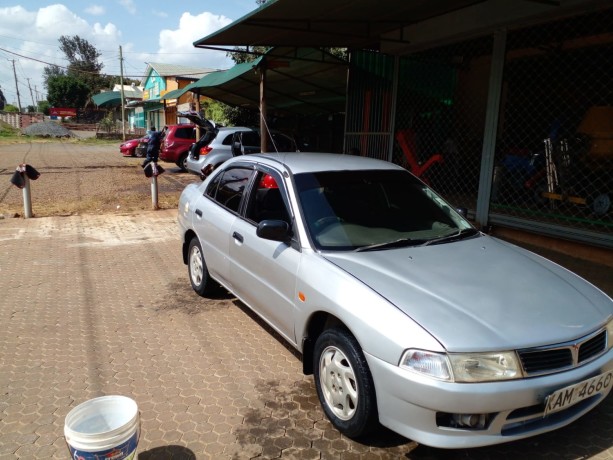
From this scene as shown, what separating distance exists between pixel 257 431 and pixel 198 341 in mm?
1418

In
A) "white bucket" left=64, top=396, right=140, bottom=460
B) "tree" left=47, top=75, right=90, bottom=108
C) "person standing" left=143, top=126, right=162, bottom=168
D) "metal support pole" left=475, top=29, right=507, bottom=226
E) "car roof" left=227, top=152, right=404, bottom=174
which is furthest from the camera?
"tree" left=47, top=75, right=90, bottom=108

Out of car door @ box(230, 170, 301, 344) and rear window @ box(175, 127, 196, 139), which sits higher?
rear window @ box(175, 127, 196, 139)

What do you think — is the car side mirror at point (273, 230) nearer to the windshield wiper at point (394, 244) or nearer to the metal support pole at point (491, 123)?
the windshield wiper at point (394, 244)

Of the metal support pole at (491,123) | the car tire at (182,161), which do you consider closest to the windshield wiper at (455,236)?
the metal support pole at (491,123)

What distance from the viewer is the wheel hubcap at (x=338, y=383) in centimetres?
270

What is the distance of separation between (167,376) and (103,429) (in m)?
1.09

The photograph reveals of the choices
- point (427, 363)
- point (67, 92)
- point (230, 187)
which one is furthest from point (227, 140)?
point (67, 92)

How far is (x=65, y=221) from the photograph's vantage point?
9203 mm

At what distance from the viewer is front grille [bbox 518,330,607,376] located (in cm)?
234

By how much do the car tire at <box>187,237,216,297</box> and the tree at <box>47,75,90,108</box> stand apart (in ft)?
247

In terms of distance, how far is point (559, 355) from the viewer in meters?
2.42

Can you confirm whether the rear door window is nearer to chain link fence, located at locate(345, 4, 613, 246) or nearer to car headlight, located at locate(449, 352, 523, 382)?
car headlight, located at locate(449, 352, 523, 382)

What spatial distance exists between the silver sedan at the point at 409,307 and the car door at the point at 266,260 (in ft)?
0.04

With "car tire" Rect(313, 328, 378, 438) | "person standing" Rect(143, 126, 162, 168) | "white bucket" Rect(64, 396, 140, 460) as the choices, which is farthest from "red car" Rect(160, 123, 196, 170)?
"white bucket" Rect(64, 396, 140, 460)
